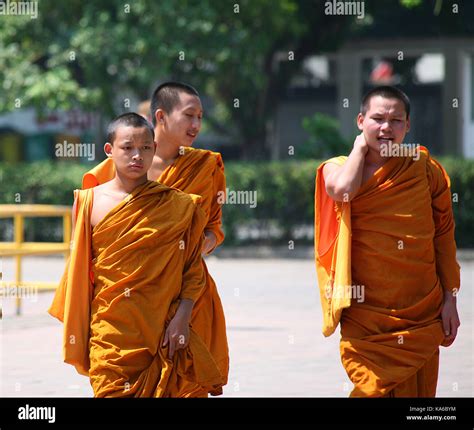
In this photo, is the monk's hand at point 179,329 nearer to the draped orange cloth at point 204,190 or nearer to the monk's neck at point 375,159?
the draped orange cloth at point 204,190

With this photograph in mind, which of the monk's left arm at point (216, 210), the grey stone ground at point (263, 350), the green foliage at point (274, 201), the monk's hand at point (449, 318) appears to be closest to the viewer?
the monk's hand at point (449, 318)

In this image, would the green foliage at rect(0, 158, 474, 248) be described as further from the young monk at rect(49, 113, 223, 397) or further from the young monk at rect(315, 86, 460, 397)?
the young monk at rect(49, 113, 223, 397)

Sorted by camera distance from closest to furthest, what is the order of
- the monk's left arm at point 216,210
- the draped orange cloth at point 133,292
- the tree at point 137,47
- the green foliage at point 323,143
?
1. the draped orange cloth at point 133,292
2. the monk's left arm at point 216,210
3. the tree at point 137,47
4. the green foliage at point 323,143

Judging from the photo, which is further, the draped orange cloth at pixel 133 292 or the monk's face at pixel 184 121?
the monk's face at pixel 184 121

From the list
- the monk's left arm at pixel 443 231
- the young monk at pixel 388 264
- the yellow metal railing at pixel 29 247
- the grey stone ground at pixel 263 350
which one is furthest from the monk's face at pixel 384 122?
the yellow metal railing at pixel 29 247

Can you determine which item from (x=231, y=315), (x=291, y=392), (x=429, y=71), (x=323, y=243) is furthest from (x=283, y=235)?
(x=429, y=71)

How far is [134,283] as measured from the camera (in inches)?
201

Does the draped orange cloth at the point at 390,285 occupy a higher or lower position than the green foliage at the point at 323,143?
lower

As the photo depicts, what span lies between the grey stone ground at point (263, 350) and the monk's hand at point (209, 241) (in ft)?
6.06

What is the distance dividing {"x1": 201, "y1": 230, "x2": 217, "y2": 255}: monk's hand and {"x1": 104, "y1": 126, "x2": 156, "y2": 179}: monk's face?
65 centimetres

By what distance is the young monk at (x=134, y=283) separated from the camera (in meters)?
5.09

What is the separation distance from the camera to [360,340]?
207 inches

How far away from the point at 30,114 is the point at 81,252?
2931cm
